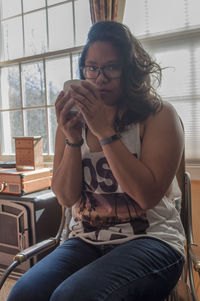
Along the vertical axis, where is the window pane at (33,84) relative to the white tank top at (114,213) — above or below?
Answer: above

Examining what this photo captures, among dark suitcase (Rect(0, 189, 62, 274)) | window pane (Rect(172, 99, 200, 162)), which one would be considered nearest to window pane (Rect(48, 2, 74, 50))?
window pane (Rect(172, 99, 200, 162))

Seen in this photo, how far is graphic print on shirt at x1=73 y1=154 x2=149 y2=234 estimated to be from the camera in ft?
3.06

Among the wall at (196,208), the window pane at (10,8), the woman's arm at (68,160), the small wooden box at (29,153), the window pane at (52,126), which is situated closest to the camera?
the woman's arm at (68,160)

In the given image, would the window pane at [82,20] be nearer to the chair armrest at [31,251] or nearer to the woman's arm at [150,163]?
the woman's arm at [150,163]

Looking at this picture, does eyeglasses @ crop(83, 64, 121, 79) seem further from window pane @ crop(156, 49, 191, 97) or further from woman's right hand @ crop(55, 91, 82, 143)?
window pane @ crop(156, 49, 191, 97)

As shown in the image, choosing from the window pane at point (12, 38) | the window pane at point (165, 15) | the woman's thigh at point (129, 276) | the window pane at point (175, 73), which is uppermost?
the window pane at point (12, 38)

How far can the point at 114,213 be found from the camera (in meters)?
0.94

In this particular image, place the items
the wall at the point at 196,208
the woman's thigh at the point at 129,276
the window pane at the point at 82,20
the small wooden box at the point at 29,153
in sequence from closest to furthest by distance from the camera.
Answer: the woman's thigh at the point at 129,276 → the wall at the point at 196,208 → the small wooden box at the point at 29,153 → the window pane at the point at 82,20

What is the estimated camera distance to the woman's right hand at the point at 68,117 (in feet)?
3.11

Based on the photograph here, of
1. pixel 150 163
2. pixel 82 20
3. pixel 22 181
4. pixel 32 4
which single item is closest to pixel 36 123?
pixel 22 181

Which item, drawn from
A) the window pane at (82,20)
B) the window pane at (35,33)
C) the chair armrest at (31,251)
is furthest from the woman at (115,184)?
the window pane at (35,33)

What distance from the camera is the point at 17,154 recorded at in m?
2.04

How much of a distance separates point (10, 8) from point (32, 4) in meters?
0.28

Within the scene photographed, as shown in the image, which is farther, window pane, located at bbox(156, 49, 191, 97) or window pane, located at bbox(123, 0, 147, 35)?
window pane, located at bbox(123, 0, 147, 35)
